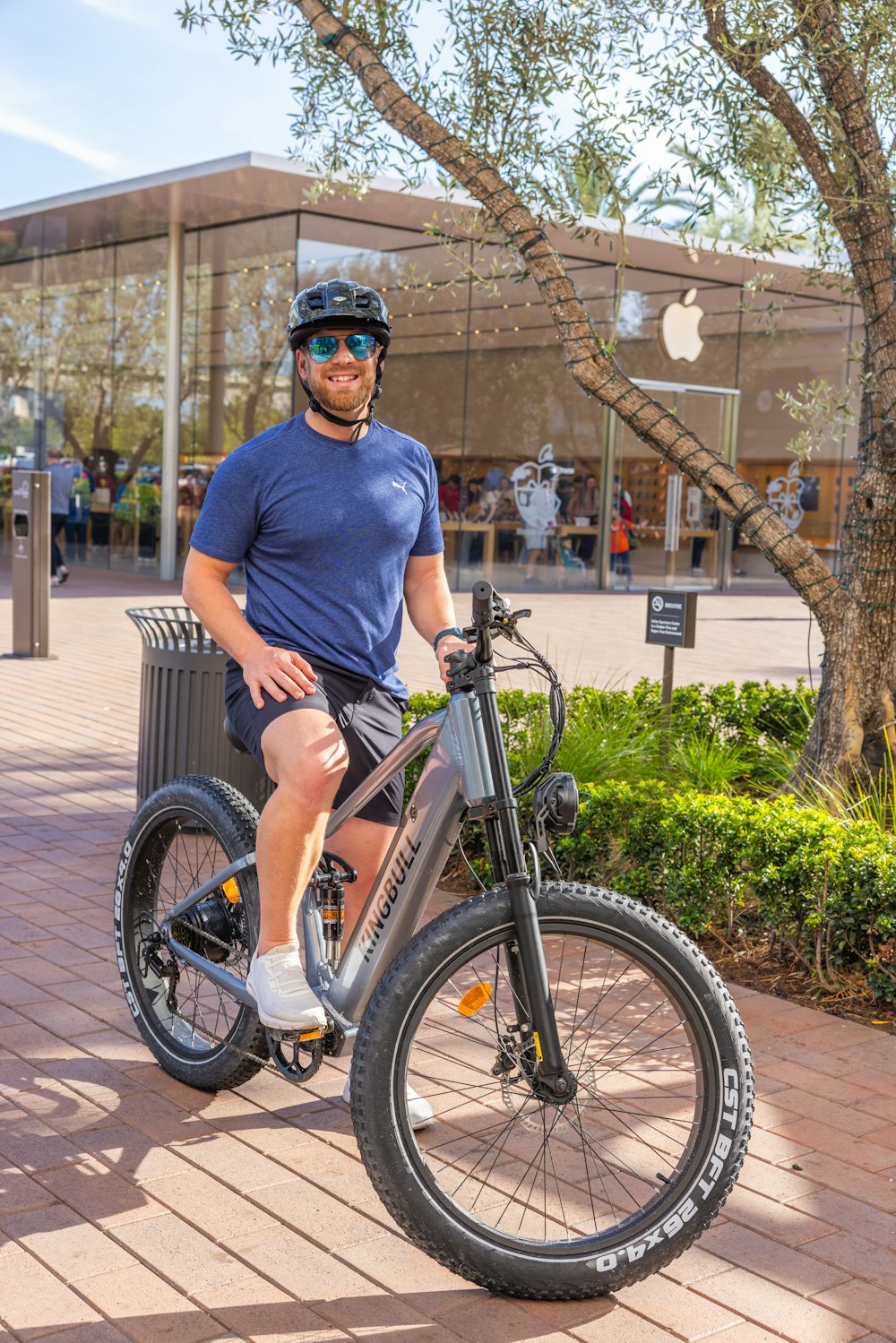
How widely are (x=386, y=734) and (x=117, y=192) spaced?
656 inches

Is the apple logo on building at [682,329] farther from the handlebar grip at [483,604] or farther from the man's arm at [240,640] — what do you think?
the handlebar grip at [483,604]

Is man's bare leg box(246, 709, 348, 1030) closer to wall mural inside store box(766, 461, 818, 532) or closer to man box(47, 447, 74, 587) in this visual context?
man box(47, 447, 74, 587)

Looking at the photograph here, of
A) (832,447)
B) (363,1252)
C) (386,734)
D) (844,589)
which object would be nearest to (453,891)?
(844,589)

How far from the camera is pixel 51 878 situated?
5496mm

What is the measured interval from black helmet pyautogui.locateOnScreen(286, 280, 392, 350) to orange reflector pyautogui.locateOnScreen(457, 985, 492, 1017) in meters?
1.36

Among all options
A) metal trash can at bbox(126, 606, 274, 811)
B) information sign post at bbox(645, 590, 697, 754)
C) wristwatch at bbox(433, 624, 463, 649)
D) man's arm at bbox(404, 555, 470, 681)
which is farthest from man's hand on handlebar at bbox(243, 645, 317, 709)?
information sign post at bbox(645, 590, 697, 754)

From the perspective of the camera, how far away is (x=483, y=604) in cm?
263

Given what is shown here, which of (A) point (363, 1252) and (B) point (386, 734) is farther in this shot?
(B) point (386, 734)

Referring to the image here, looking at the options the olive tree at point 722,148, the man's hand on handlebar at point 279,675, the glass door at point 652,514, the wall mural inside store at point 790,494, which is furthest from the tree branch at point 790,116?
the wall mural inside store at point 790,494

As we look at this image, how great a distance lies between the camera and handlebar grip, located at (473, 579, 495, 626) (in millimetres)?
2604

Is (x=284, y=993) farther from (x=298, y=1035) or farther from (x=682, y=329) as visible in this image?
(x=682, y=329)

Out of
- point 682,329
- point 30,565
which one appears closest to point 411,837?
point 30,565

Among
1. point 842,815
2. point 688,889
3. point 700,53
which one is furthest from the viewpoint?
point 700,53

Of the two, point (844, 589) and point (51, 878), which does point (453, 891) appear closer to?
point (51, 878)
